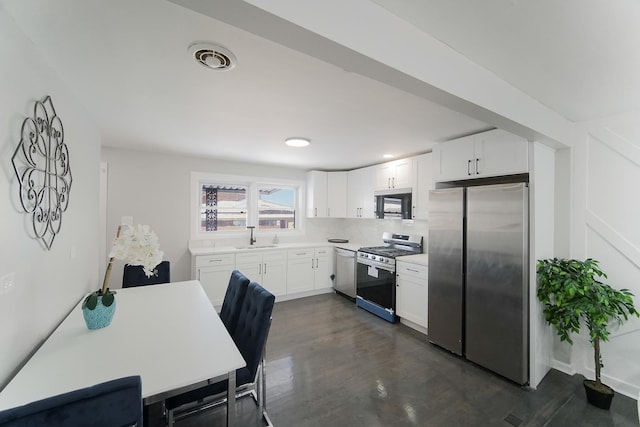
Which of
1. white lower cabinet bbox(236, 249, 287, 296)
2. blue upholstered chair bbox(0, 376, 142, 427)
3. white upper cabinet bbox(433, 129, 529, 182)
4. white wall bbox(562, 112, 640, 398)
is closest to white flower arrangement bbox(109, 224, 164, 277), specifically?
blue upholstered chair bbox(0, 376, 142, 427)

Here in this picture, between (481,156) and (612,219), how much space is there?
117cm

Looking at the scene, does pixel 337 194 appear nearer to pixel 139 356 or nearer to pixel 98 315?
pixel 98 315

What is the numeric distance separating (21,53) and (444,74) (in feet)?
6.76

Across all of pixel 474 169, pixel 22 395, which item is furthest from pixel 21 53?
pixel 474 169

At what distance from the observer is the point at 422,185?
3449mm

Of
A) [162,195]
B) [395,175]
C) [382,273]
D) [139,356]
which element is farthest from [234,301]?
[395,175]

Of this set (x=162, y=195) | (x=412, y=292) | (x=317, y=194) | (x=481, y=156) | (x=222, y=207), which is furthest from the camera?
(x=317, y=194)

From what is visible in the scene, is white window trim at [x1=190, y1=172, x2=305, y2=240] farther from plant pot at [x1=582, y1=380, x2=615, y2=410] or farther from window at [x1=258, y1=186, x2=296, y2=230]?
plant pot at [x1=582, y1=380, x2=615, y2=410]

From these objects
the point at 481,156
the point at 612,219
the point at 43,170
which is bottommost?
the point at 612,219

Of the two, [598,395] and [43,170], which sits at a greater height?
[43,170]

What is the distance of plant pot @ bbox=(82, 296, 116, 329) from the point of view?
1.53m

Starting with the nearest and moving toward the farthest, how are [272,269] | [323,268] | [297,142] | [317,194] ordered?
[297,142], [272,269], [323,268], [317,194]

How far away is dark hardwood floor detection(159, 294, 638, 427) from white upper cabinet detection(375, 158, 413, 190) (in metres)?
2.06

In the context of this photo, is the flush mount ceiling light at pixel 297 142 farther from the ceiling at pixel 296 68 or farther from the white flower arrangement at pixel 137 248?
the white flower arrangement at pixel 137 248
